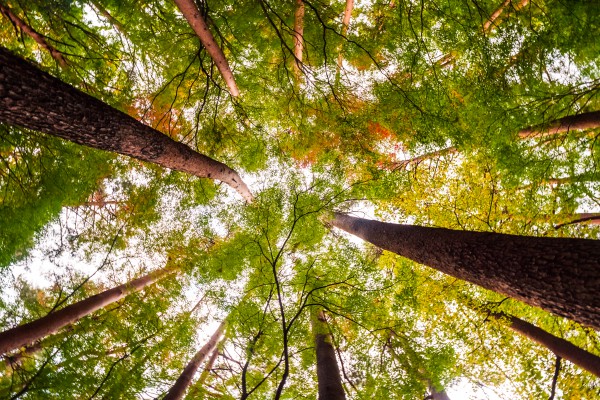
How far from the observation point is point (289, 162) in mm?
7469

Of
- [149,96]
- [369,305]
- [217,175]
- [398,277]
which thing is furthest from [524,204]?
[149,96]

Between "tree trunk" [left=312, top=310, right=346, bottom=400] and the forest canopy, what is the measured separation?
0.05 metres

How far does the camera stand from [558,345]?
5.02m

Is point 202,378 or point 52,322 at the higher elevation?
point 52,322

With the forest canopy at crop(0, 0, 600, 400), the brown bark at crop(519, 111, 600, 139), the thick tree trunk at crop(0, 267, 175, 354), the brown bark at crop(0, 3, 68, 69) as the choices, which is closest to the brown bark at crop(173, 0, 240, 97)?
the forest canopy at crop(0, 0, 600, 400)

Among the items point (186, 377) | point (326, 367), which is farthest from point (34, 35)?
point (326, 367)

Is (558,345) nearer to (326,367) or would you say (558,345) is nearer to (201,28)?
(326,367)

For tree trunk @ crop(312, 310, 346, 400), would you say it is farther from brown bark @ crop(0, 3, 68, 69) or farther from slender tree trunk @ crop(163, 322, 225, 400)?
brown bark @ crop(0, 3, 68, 69)

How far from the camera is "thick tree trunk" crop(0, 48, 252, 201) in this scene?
2488 millimetres

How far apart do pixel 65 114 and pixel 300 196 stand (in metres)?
4.15

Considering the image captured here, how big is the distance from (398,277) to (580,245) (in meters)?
5.23

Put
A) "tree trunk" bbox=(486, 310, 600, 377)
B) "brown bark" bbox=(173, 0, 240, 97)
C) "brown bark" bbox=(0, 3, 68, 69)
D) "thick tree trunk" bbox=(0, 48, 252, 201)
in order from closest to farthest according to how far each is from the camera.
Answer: "thick tree trunk" bbox=(0, 48, 252, 201)
"brown bark" bbox=(173, 0, 240, 97)
"brown bark" bbox=(0, 3, 68, 69)
"tree trunk" bbox=(486, 310, 600, 377)

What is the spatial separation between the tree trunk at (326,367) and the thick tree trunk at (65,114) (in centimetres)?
432

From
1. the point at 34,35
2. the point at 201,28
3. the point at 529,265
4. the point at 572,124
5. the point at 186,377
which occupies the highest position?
the point at 34,35
